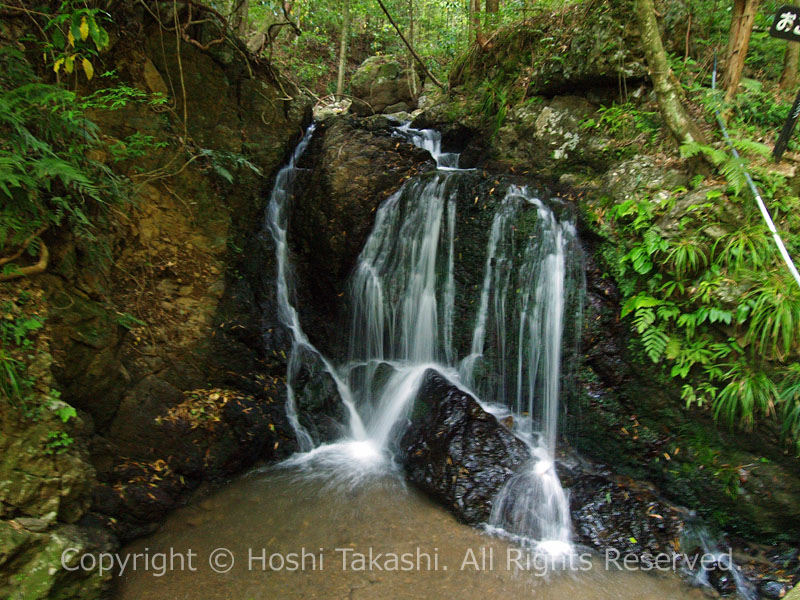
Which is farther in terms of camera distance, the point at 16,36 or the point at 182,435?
the point at 182,435

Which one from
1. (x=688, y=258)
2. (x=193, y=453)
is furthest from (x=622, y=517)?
(x=193, y=453)

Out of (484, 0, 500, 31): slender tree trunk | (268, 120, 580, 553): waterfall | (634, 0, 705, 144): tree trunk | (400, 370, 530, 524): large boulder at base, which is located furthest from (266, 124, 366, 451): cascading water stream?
(634, 0, 705, 144): tree trunk

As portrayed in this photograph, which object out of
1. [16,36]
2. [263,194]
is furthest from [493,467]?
[16,36]

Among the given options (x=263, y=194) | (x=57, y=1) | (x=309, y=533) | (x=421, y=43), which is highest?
(x=421, y=43)

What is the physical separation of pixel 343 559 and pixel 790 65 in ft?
24.1

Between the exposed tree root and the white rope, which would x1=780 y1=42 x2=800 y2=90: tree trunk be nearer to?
the white rope

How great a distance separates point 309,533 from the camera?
3971 mm

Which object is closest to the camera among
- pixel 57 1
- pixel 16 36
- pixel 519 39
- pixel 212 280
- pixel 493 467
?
pixel 16 36

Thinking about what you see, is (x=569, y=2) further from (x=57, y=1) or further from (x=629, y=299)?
(x=57, y=1)

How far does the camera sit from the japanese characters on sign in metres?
3.76

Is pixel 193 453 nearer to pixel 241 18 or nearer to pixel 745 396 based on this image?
pixel 745 396

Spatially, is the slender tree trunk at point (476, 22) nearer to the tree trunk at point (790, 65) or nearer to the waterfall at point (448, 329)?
the waterfall at point (448, 329)

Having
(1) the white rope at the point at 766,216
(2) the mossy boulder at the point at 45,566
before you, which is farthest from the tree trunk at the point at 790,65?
(2) the mossy boulder at the point at 45,566

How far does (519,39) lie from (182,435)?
7.68m
